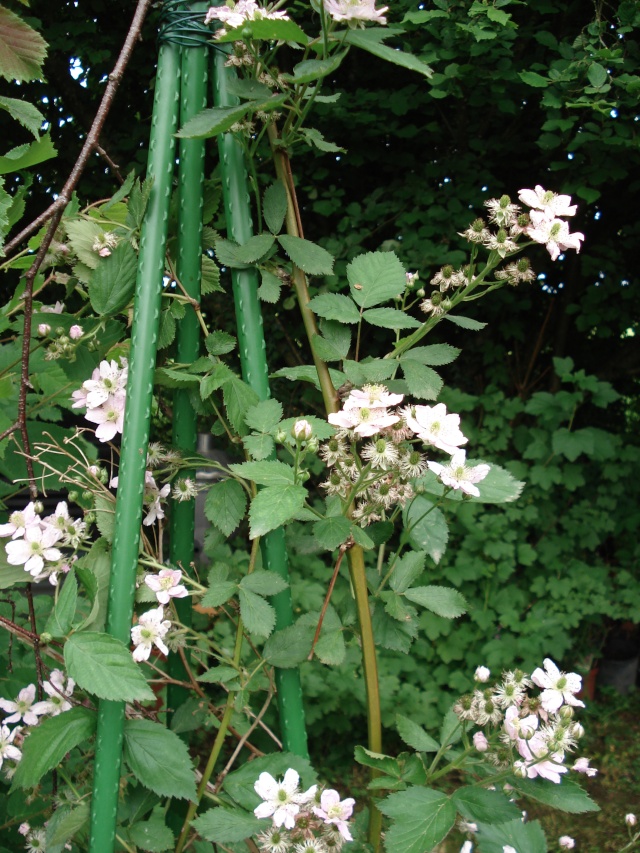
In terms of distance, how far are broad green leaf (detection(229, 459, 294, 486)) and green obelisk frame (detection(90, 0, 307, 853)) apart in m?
0.16

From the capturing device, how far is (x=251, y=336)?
3.24 feet

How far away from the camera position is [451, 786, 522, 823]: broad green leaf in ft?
2.80

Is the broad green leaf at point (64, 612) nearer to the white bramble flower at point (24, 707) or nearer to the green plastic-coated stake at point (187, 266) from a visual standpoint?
the green plastic-coated stake at point (187, 266)

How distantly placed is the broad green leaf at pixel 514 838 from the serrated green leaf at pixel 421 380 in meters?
0.62

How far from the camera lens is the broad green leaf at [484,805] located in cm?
85

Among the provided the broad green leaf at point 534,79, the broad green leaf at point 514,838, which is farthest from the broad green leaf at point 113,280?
the broad green leaf at point 534,79

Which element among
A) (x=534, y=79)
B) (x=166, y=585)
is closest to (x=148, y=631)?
(x=166, y=585)

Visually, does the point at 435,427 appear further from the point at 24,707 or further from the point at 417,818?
the point at 24,707

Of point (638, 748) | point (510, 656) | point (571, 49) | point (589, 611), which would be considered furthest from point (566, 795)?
point (638, 748)

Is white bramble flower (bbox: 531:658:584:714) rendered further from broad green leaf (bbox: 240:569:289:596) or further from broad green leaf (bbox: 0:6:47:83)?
broad green leaf (bbox: 0:6:47:83)

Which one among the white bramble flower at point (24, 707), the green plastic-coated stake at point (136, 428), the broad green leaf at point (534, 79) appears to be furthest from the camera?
the broad green leaf at point (534, 79)

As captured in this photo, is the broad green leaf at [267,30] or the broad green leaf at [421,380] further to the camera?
the broad green leaf at [421,380]

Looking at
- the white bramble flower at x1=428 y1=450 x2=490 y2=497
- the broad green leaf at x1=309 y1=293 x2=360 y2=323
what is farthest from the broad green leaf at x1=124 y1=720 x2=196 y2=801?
the broad green leaf at x1=309 y1=293 x2=360 y2=323

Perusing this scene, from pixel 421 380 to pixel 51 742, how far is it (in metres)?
0.61
